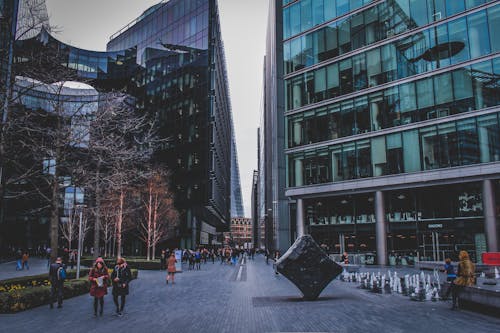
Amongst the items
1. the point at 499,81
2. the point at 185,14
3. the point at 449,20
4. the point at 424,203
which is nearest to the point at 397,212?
the point at 424,203

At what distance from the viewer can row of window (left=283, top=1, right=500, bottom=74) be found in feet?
103

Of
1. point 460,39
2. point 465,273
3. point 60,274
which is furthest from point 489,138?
point 60,274

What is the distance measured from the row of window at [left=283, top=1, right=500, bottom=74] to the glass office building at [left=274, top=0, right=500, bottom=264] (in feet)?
0.32

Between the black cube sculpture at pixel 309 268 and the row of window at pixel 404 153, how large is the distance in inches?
844

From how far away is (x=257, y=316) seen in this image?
11.7 meters

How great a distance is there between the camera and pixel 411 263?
119ft

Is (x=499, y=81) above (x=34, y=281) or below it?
above

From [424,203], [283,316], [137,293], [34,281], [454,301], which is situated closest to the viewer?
[283,316]

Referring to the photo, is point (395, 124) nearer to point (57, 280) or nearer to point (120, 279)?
point (120, 279)

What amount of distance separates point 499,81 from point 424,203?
1159cm

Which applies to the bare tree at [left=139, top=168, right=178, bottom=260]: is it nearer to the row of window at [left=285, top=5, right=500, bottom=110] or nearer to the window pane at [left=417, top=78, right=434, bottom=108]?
the row of window at [left=285, top=5, right=500, bottom=110]

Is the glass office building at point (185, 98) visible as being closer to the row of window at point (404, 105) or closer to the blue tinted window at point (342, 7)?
the row of window at point (404, 105)

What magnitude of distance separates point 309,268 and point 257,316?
365cm

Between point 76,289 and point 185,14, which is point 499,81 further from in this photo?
point 185,14
